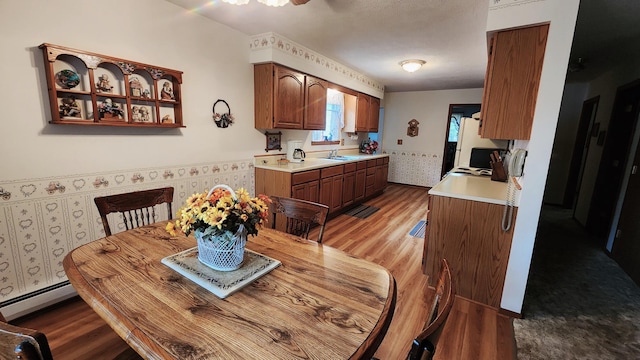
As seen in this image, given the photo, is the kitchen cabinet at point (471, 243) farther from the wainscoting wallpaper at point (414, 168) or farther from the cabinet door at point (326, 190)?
the wainscoting wallpaper at point (414, 168)

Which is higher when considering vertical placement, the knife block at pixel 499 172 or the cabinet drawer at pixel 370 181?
the knife block at pixel 499 172

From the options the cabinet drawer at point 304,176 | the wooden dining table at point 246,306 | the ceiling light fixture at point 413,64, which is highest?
the ceiling light fixture at point 413,64

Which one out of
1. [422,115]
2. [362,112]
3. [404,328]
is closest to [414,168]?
[422,115]

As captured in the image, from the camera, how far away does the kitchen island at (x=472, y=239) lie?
78.9 inches

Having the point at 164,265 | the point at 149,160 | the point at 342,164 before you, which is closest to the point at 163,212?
the point at 149,160

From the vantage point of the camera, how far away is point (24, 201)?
5.71ft

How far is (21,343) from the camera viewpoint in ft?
1.83

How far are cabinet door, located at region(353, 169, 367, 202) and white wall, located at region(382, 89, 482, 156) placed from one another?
2.19 meters

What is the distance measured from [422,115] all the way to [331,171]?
3386 millimetres

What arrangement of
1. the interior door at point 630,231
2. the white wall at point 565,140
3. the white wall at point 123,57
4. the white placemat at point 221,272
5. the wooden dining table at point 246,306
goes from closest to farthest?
the wooden dining table at point 246,306 < the white placemat at point 221,272 < the white wall at point 123,57 < the interior door at point 630,231 < the white wall at point 565,140

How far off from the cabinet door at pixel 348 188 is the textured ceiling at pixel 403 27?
67.8 inches

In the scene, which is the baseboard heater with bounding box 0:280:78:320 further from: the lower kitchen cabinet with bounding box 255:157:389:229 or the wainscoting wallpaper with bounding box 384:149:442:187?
the wainscoting wallpaper with bounding box 384:149:442:187

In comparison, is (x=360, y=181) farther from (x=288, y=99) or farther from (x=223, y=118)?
(x=223, y=118)

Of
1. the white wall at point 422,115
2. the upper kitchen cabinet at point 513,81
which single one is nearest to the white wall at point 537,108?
the upper kitchen cabinet at point 513,81
